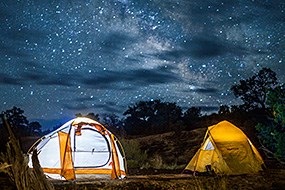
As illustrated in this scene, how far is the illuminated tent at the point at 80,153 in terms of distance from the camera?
12.5m

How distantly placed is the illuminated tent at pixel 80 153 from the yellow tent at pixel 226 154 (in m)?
2.84

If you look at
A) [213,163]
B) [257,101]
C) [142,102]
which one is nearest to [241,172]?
[213,163]

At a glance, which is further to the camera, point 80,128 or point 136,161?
point 136,161

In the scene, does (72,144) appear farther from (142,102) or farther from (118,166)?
(142,102)

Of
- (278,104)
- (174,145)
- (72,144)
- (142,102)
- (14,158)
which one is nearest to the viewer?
(14,158)

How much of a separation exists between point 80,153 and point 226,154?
4937 mm

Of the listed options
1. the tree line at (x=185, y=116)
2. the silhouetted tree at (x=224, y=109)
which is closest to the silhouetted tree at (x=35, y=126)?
the tree line at (x=185, y=116)

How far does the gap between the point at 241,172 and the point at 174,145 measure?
1035 centimetres

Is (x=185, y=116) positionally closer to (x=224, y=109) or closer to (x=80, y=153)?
(x=224, y=109)

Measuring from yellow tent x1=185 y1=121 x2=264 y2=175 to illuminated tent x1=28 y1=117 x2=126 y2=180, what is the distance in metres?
2.84

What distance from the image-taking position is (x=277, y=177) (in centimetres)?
1197

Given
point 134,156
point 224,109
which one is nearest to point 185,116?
point 224,109

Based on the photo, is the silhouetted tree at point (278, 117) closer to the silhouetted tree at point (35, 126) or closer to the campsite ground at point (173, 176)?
the campsite ground at point (173, 176)

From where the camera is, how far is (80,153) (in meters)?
13.0
